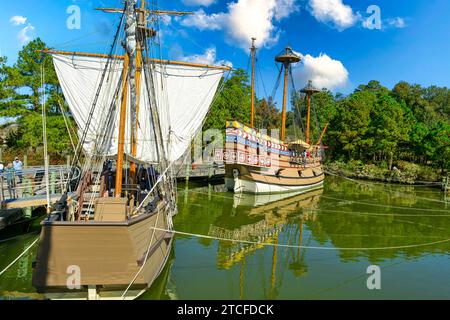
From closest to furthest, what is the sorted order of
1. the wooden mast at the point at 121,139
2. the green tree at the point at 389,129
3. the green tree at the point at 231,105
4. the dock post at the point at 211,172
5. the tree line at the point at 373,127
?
1. the wooden mast at the point at 121,139
2. the dock post at the point at 211,172
3. the tree line at the point at 373,127
4. the green tree at the point at 389,129
5. the green tree at the point at 231,105

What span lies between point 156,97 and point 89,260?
1097 cm

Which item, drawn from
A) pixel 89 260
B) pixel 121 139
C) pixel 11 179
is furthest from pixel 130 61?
Result: pixel 11 179

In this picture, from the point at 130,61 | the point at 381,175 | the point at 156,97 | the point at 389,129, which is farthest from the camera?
the point at 389,129

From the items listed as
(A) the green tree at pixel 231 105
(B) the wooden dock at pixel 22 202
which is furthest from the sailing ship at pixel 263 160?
(B) the wooden dock at pixel 22 202

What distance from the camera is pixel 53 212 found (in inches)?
313

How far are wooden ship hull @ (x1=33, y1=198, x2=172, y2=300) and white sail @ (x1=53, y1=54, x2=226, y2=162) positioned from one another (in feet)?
27.9

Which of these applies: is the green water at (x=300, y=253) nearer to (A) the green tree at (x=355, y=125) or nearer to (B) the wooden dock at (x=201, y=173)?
(B) the wooden dock at (x=201, y=173)

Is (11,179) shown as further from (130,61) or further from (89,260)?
(89,260)

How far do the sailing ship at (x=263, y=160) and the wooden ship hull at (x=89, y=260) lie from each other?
58.7 feet

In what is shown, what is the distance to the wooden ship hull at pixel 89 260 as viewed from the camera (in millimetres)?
6828

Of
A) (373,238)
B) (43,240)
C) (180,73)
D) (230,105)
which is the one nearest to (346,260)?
(373,238)

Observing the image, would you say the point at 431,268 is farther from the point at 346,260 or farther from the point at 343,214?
the point at 343,214

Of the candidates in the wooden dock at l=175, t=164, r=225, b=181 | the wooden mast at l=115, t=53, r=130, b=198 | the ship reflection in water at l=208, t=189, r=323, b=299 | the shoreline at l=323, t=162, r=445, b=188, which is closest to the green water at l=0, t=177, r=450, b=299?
the ship reflection in water at l=208, t=189, r=323, b=299

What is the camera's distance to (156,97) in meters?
16.7
